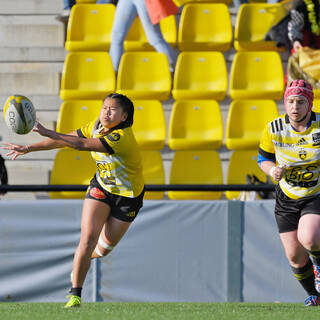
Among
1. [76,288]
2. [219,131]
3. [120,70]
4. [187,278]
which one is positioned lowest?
[187,278]

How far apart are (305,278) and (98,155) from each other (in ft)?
5.89

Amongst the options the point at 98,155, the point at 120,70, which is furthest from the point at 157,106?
the point at 98,155

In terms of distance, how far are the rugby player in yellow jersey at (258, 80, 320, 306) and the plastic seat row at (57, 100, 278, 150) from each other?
3.58m

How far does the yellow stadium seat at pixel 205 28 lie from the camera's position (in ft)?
33.3

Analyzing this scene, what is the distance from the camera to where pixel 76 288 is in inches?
224

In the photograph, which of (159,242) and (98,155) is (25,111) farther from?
(159,242)

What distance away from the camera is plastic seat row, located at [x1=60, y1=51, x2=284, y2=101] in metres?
9.69

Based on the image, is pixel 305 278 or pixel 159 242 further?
pixel 159 242

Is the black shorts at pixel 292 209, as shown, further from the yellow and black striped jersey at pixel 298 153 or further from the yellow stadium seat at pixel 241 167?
the yellow stadium seat at pixel 241 167

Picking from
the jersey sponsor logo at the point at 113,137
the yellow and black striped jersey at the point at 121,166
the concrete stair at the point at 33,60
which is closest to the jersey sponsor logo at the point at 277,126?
the yellow and black striped jersey at the point at 121,166

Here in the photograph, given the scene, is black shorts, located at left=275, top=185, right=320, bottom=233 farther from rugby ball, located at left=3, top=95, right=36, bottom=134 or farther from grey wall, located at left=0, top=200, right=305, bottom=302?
rugby ball, located at left=3, top=95, right=36, bottom=134

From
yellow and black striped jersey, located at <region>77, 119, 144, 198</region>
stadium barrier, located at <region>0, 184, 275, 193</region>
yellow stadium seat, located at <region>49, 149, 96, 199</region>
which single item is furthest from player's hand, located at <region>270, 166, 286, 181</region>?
yellow stadium seat, located at <region>49, 149, 96, 199</region>

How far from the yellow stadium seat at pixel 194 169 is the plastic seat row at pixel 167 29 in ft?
5.74

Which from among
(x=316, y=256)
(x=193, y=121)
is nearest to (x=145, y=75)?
(x=193, y=121)
